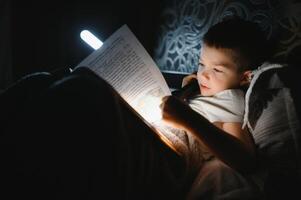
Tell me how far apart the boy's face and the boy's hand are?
252 millimetres

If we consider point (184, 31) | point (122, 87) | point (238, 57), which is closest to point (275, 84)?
point (238, 57)

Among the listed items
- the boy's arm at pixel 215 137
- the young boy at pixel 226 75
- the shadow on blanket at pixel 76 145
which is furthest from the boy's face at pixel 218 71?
the shadow on blanket at pixel 76 145

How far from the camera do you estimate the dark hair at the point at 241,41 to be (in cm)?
133

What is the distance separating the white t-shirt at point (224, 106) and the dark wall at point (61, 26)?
37.4 inches

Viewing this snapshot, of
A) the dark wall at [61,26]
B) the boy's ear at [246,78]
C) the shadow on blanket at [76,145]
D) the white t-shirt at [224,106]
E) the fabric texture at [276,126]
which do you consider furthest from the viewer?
the dark wall at [61,26]

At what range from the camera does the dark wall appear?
221 cm

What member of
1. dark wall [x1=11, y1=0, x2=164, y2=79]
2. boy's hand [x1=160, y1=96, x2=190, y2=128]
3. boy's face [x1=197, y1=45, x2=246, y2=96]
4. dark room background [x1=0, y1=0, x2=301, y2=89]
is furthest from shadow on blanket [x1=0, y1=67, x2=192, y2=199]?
dark wall [x1=11, y1=0, x2=164, y2=79]

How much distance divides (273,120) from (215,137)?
0.60 ft

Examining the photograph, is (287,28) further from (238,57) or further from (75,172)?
(75,172)

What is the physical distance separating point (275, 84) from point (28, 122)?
2.46 ft

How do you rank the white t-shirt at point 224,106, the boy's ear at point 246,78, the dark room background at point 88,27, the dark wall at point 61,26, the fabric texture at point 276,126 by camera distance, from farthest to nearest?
the dark wall at point 61,26 < the dark room background at point 88,27 < the boy's ear at point 246,78 < the white t-shirt at point 224,106 < the fabric texture at point 276,126

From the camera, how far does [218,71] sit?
1320 millimetres

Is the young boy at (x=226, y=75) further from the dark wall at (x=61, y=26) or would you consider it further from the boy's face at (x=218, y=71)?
the dark wall at (x=61, y=26)

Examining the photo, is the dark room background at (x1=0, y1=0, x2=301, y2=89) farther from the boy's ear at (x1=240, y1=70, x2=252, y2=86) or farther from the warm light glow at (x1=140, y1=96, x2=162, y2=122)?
the warm light glow at (x1=140, y1=96, x2=162, y2=122)
